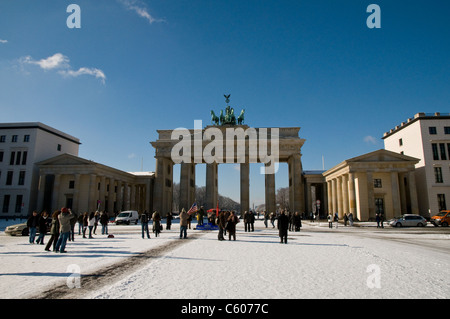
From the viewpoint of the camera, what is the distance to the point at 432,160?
143 feet

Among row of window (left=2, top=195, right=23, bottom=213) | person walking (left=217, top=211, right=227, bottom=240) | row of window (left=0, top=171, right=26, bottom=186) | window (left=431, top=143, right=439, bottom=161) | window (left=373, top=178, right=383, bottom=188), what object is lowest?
person walking (left=217, top=211, right=227, bottom=240)

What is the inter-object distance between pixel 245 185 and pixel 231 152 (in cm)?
682

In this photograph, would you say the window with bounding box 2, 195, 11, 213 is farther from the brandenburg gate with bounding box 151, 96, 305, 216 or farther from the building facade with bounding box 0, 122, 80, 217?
the brandenburg gate with bounding box 151, 96, 305, 216

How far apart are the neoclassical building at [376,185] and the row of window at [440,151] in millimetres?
5723

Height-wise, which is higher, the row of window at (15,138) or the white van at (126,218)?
the row of window at (15,138)

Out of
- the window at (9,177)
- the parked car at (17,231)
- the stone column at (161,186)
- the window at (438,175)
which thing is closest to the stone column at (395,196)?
the window at (438,175)

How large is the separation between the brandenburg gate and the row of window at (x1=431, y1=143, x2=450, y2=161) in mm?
21055

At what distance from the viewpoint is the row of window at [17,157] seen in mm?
50719

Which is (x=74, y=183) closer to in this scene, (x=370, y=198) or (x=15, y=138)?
(x=15, y=138)

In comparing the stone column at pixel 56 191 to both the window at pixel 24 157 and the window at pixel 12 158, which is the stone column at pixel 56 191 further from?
the window at pixel 12 158

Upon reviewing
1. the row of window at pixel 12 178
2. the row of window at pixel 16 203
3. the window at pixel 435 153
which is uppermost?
the window at pixel 435 153

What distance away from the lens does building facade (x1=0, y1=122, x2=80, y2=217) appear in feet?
161

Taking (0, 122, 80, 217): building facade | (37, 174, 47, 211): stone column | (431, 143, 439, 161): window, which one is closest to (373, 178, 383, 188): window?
(431, 143, 439, 161): window
